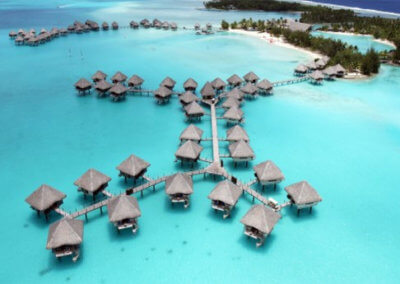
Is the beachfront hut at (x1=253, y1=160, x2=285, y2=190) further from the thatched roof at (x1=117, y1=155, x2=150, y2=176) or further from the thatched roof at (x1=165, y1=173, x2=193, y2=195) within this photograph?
the thatched roof at (x1=117, y1=155, x2=150, y2=176)

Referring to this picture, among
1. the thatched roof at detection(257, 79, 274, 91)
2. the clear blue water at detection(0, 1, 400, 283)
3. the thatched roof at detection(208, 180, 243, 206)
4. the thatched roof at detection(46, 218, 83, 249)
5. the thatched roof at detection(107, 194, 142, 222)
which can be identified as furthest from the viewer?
the thatched roof at detection(257, 79, 274, 91)

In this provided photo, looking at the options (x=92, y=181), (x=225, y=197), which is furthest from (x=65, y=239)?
(x=225, y=197)

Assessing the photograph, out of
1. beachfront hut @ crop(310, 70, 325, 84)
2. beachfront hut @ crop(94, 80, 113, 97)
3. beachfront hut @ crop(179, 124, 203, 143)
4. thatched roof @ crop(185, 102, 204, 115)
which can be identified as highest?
beachfront hut @ crop(94, 80, 113, 97)

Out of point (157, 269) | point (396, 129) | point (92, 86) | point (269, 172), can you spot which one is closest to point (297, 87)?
point (396, 129)

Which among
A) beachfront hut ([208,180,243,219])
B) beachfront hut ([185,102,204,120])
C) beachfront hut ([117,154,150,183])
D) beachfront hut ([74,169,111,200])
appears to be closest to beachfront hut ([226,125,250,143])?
beachfront hut ([185,102,204,120])

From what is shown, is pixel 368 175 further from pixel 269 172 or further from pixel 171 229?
pixel 171 229

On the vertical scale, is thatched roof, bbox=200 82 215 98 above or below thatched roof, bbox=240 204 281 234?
above
